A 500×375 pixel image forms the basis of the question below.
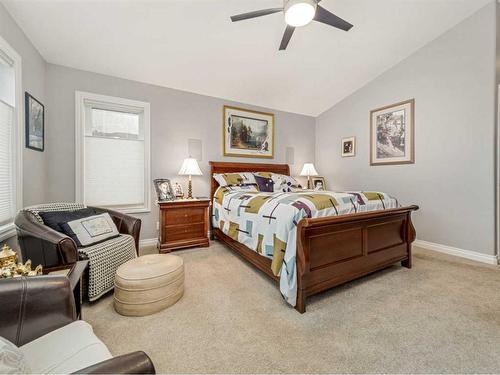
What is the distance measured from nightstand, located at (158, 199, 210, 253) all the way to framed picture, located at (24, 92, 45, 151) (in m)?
1.46

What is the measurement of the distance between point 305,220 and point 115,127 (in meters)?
3.13

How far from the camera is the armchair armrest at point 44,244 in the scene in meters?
1.53

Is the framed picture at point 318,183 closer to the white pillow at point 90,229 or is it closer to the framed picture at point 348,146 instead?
the framed picture at point 348,146

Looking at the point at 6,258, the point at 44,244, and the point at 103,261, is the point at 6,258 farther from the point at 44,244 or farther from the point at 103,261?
A: the point at 103,261

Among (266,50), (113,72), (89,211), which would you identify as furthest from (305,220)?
(113,72)

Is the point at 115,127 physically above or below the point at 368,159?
above

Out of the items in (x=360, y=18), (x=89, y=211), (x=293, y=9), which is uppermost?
(x=360, y=18)

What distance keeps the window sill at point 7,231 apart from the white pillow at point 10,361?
6.27 feet

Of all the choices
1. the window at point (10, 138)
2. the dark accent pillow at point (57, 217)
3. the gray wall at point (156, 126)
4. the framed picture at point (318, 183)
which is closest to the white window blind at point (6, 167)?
the window at point (10, 138)

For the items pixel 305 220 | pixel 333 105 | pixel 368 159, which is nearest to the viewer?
pixel 305 220

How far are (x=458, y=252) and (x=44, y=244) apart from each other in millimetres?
4548

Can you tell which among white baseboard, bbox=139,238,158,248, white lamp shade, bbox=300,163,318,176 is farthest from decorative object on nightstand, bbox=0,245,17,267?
white lamp shade, bbox=300,163,318,176

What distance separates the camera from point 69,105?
2.86 meters

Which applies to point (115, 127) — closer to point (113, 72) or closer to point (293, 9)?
point (113, 72)
